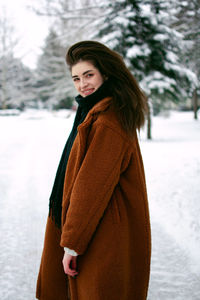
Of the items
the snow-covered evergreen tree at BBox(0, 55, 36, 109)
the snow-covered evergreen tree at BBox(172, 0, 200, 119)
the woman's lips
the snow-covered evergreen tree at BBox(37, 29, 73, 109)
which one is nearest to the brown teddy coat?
the woman's lips

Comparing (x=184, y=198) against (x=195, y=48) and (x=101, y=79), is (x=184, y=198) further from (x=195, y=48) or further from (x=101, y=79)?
(x=195, y=48)

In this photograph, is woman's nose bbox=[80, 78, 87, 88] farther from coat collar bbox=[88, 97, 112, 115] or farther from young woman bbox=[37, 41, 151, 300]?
coat collar bbox=[88, 97, 112, 115]

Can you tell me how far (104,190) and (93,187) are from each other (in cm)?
6

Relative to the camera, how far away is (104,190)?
1.26 meters

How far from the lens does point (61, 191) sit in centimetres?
159

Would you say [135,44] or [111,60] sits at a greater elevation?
[135,44]

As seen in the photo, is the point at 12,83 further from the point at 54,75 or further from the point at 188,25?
the point at 188,25

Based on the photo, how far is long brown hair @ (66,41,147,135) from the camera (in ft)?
4.60

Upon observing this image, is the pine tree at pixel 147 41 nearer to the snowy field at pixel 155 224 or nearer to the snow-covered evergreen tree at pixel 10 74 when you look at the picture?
the snowy field at pixel 155 224

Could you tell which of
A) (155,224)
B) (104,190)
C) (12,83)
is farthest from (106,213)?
(12,83)

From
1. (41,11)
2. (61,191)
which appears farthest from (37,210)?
(41,11)

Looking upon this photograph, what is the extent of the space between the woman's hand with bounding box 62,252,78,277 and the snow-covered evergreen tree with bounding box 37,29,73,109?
28.8m

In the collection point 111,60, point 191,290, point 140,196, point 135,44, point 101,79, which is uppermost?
point 135,44

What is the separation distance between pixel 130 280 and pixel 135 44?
376 inches
